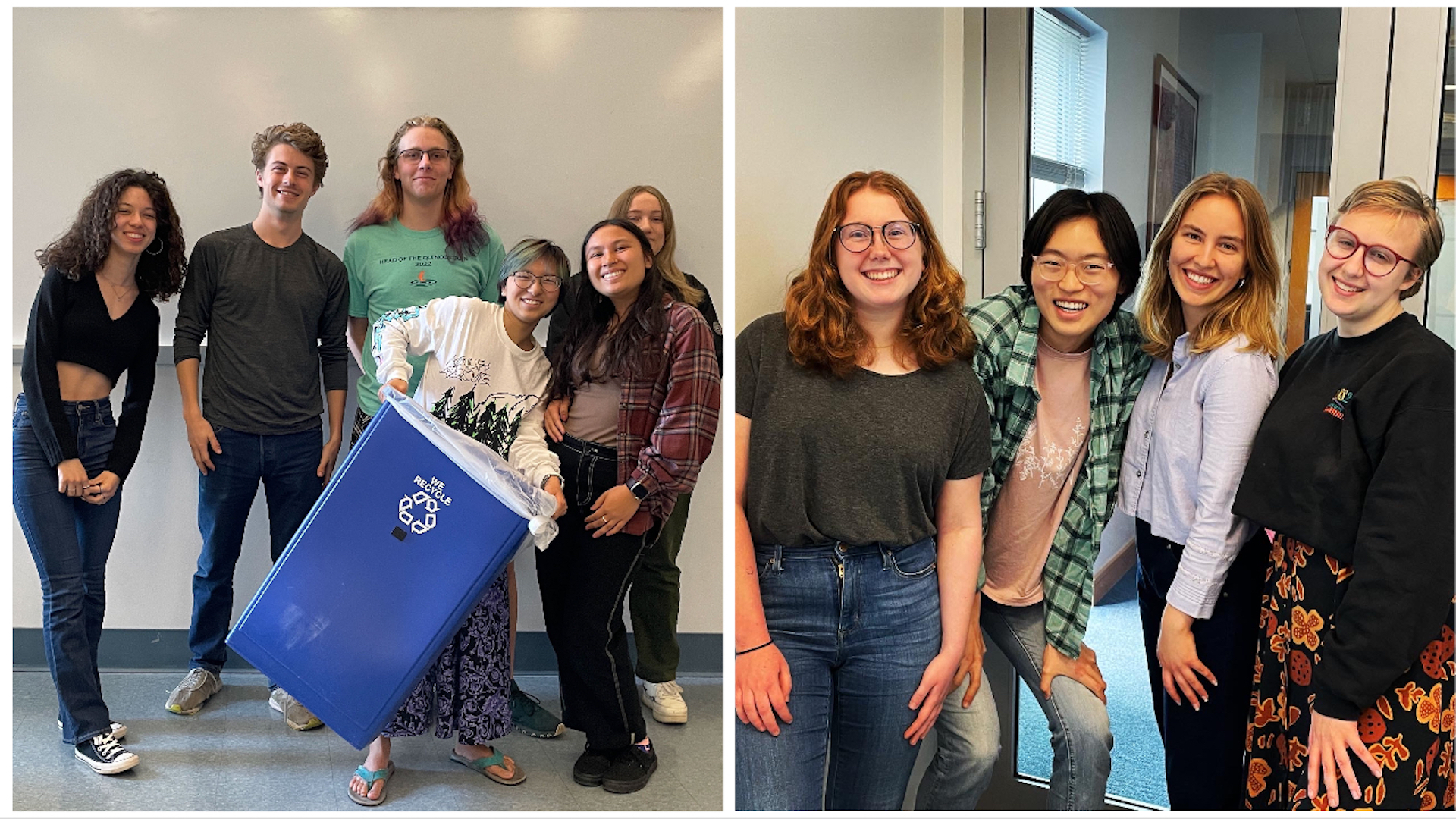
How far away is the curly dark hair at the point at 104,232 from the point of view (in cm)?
234

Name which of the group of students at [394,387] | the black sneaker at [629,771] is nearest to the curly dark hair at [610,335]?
the group of students at [394,387]

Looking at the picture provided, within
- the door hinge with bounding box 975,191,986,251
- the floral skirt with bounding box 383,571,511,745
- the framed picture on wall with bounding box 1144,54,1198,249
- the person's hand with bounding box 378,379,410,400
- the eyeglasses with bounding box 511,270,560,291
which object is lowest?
the floral skirt with bounding box 383,571,511,745

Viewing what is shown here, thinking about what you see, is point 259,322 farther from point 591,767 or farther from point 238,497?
point 591,767

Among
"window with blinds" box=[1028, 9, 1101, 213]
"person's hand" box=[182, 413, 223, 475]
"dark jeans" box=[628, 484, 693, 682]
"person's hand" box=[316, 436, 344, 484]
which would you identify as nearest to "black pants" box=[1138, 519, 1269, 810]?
"window with blinds" box=[1028, 9, 1101, 213]

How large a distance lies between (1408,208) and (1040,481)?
0.79 metres

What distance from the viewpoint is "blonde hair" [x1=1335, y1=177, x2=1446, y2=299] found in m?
1.67

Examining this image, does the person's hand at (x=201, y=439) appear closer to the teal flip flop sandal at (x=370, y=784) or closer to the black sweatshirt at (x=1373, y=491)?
the teal flip flop sandal at (x=370, y=784)

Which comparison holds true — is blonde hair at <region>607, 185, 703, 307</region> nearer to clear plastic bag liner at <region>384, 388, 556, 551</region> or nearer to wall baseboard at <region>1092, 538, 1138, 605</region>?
clear plastic bag liner at <region>384, 388, 556, 551</region>

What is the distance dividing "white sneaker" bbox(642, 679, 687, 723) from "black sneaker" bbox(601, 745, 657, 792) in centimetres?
30

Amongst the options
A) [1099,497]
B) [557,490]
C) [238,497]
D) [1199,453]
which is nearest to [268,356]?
[238,497]

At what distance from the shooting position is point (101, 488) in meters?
2.41

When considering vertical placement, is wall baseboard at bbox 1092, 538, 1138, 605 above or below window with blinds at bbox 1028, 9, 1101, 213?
below

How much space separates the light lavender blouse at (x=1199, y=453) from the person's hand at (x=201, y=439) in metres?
2.28

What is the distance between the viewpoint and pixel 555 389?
231 centimetres
